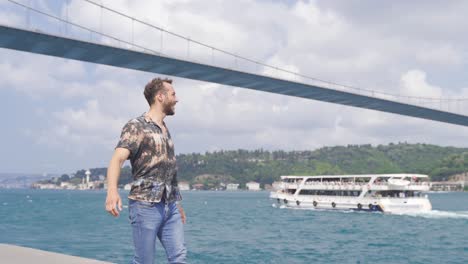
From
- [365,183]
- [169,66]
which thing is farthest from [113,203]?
[365,183]

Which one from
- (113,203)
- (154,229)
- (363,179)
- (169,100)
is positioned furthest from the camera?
(363,179)

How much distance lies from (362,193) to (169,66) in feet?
63.2

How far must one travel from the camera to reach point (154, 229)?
399 centimetres

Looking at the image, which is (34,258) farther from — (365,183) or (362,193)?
(362,193)

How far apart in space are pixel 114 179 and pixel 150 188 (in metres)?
0.28

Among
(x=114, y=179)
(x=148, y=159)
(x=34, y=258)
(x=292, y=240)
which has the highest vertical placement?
(x=148, y=159)

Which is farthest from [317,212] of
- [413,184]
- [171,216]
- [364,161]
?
[364,161]

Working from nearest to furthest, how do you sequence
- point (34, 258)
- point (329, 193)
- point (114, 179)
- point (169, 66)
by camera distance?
1. point (114, 179)
2. point (34, 258)
3. point (169, 66)
4. point (329, 193)

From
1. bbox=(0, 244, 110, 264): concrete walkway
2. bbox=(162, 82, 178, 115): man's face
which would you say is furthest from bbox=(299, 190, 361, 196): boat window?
bbox=(162, 82, 178, 115): man's face

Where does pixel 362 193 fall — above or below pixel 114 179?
below

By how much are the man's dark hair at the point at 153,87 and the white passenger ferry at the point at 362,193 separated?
38958 mm

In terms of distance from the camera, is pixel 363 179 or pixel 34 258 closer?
pixel 34 258

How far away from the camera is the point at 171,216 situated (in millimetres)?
4109

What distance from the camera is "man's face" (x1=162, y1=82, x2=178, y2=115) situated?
13.8 ft
